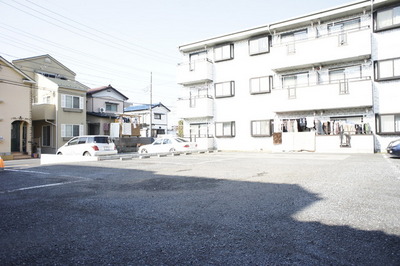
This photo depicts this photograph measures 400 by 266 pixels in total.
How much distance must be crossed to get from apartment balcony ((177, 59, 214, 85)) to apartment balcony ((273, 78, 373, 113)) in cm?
623

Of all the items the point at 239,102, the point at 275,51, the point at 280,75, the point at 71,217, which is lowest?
the point at 71,217

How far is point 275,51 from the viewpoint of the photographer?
741 inches

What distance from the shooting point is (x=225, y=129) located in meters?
22.2

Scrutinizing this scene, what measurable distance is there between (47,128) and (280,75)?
22.2m

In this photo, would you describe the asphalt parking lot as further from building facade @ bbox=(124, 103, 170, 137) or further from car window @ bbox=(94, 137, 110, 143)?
building facade @ bbox=(124, 103, 170, 137)

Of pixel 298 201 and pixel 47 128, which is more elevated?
pixel 47 128

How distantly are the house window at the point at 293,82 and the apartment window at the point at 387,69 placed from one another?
410 cm

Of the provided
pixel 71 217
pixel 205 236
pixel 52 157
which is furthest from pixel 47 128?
pixel 205 236

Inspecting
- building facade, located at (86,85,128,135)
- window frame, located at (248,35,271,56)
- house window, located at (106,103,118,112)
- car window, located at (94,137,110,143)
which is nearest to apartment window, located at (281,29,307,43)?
window frame, located at (248,35,271,56)

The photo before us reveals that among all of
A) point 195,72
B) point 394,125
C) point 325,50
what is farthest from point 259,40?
point 394,125

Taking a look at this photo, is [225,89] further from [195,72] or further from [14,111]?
[14,111]

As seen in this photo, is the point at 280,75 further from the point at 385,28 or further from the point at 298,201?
the point at 298,201

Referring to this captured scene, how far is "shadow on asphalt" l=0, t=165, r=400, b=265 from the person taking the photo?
8.23ft

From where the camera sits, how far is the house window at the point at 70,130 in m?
25.3
